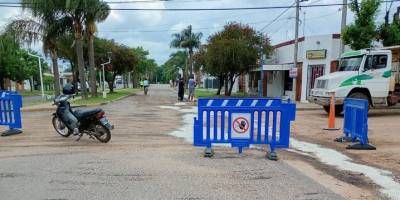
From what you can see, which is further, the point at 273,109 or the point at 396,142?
the point at 396,142

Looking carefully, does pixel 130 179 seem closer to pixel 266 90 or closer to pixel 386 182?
pixel 386 182

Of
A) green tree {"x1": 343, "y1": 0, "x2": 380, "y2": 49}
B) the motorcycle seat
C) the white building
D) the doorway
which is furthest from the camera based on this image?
the doorway

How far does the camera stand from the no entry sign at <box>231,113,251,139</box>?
8805 mm

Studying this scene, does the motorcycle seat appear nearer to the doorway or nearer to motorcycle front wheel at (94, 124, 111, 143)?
motorcycle front wheel at (94, 124, 111, 143)

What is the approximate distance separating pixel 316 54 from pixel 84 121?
2155 cm

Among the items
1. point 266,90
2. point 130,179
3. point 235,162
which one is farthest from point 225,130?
point 266,90

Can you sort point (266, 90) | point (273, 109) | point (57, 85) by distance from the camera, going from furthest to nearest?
point (266, 90)
point (57, 85)
point (273, 109)

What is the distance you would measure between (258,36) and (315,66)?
27.0ft

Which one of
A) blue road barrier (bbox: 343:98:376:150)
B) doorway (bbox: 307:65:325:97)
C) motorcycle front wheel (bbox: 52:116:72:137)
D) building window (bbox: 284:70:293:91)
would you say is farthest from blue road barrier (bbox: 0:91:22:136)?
building window (bbox: 284:70:293:91)

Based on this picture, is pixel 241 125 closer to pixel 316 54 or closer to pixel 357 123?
pixel 357 123

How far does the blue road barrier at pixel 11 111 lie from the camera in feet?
40.8

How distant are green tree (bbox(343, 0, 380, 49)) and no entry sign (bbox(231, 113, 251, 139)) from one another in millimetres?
16366

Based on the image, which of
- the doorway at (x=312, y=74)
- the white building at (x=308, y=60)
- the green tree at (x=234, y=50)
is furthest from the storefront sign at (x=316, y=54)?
the green tree at (x=234, y=50)

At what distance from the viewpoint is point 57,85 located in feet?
105
